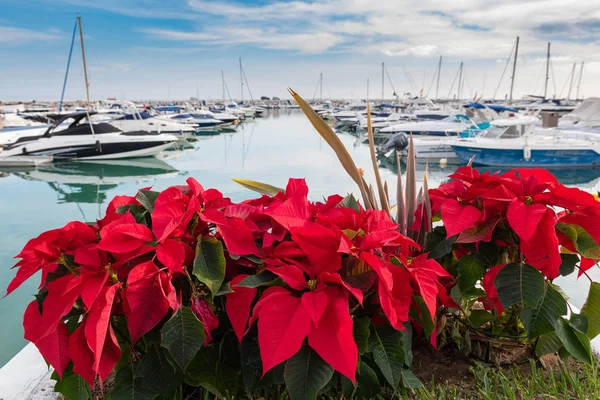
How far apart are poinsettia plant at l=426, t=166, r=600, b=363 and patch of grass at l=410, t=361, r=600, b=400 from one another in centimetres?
8

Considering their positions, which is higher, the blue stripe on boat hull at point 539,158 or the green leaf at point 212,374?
the green leaf at point 212,374

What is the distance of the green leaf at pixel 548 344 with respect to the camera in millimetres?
1139

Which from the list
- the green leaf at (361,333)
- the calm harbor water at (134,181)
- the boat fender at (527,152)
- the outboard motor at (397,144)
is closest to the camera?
the green leaf at (361,333)

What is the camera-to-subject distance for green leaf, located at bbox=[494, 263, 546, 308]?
978mm

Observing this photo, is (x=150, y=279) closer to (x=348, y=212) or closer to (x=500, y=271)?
(x=348, y=212)

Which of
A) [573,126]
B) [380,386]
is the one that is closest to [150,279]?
[380,386]

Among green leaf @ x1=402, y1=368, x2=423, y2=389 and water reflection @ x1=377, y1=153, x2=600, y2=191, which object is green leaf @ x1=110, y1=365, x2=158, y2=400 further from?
water reflection @ x1=377, y1=153, x2=600, y2=191

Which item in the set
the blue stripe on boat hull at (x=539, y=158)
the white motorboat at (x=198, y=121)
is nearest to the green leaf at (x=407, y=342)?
the blue stripe on boat hull at (x=539, y=158)

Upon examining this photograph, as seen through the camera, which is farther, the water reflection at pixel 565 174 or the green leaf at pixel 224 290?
the water reflection at pixel 565 174

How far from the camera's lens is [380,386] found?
1063 mm

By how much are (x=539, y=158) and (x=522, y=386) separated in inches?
478

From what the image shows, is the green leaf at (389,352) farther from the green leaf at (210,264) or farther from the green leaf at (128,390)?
the green leaf at (128,390)

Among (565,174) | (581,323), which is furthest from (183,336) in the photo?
(565,174)

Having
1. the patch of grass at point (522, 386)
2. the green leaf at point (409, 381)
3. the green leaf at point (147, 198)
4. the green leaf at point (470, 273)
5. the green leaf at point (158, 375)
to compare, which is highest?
the green leaf at point (147, 198)
